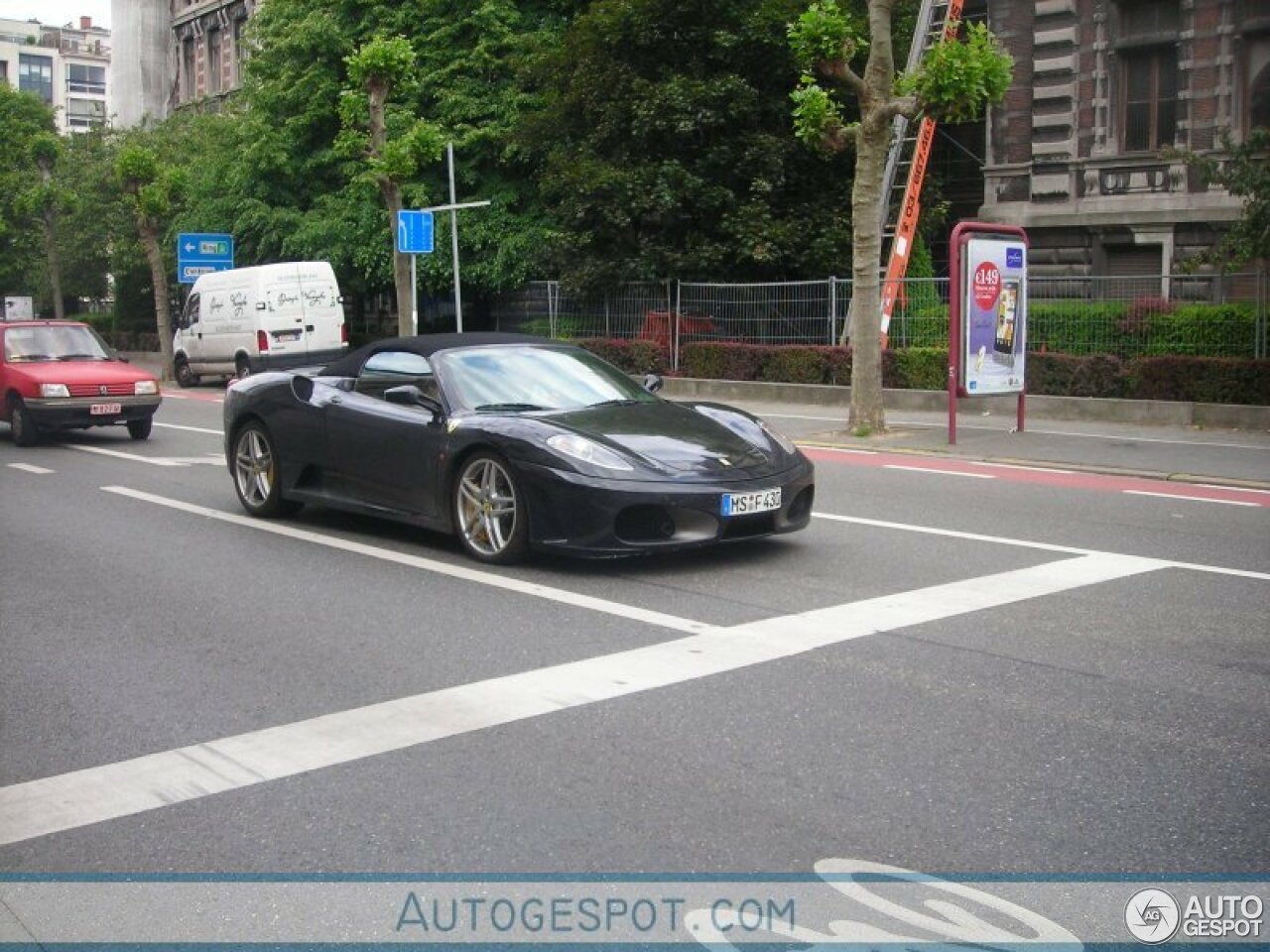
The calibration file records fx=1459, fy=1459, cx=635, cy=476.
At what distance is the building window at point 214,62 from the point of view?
63250 mm

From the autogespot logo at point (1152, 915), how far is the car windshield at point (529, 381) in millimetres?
5763

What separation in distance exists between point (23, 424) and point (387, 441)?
9576 millimetres

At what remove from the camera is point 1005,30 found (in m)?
30.0

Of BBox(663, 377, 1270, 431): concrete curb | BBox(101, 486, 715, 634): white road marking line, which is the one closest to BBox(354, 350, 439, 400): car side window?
BBox(101, 486, 715, 634): white road marking line

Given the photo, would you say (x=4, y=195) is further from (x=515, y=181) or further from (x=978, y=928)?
(x=978, y=928)

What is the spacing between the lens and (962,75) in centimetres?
1667

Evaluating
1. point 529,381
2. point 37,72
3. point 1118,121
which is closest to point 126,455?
point 529,381

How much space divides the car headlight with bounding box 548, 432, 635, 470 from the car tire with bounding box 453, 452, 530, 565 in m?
0.37

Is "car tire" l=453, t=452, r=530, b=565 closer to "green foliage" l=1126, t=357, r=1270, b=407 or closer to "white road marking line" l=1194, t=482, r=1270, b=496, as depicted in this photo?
"white road marking line" l=1194, t=482, r=1270, b=496

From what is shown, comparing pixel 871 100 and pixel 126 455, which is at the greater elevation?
pixel 871 100

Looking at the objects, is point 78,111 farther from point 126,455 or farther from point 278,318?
point 126,455

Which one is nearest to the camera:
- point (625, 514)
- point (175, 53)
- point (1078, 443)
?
point (625, 514)

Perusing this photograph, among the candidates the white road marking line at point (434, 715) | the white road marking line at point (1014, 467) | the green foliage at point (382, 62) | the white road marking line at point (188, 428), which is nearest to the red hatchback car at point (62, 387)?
the white road marking line at point (188, 428)

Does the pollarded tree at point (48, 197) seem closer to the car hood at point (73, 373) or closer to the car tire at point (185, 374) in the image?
the car tire at point (185, 374)
